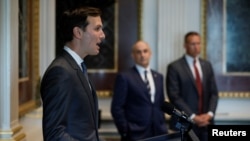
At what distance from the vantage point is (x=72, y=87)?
2129 mm

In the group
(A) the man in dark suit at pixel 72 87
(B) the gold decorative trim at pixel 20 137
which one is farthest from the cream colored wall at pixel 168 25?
(A) the man in dark suit at pixel 72 87

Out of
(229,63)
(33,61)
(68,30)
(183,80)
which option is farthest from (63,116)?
(229,63)

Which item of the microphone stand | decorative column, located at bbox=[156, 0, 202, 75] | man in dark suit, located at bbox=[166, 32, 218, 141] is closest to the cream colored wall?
decorative column, located at bbox=[156, 0, 202, 75]

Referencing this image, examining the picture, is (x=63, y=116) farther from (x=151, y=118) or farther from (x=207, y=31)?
(x=207, y=31)

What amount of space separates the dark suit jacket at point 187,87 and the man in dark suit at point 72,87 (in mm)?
2066

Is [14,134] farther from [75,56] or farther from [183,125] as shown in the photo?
[183,125]

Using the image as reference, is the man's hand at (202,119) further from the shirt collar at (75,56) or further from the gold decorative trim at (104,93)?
the shirt collar at (75,56)

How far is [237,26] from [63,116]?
3.20 meters

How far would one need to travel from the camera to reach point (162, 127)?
411 cm

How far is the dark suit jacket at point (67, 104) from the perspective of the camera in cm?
207

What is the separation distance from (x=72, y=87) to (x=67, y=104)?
3.4 inches

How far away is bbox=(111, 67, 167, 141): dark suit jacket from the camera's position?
4059mm

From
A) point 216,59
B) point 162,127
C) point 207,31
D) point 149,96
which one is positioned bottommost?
point 162,127

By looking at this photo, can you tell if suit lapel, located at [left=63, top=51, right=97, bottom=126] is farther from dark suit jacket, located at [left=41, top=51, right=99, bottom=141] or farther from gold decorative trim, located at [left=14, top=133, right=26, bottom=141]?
gold decorative trim, located at [left=14, top=133, right=26, bottom=141]
